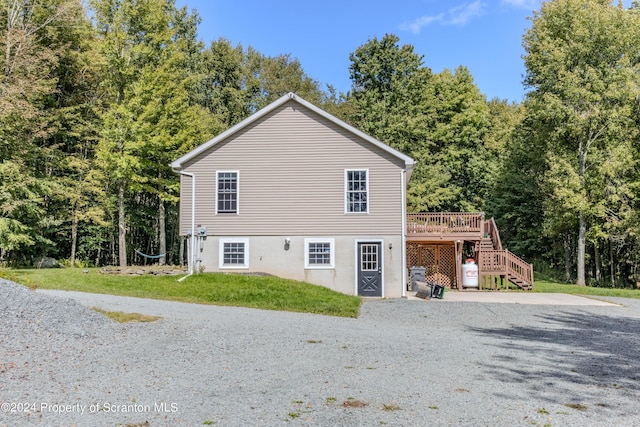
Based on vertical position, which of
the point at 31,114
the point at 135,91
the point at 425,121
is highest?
the point at 425,121

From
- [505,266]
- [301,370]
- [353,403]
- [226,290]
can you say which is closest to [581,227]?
[505,266]

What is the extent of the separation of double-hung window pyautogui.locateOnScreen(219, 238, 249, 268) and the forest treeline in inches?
362

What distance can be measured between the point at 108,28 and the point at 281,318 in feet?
70.6

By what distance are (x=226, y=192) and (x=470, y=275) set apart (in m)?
11.4

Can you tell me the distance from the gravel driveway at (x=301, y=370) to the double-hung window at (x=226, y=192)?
293 inches

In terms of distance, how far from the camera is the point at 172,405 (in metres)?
5.12

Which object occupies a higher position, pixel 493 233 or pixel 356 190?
pixel 356 190

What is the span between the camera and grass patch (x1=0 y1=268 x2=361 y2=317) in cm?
1410

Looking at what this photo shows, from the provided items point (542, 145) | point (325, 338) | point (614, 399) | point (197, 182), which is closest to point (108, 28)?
point (197, 182)

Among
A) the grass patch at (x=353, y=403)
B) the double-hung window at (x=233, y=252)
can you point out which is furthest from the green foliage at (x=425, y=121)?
the grass patch at (x=353, y=403)

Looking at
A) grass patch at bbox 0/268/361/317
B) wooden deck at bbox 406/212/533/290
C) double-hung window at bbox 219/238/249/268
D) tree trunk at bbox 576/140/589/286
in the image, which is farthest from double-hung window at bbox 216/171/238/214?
tree trunk at bbox 576/140/589/286

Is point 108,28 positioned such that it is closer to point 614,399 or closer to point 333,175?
point 333,175

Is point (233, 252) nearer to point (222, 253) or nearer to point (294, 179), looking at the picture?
point (222, 253)

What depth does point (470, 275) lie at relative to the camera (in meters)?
21.7
